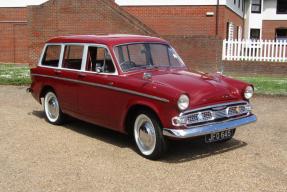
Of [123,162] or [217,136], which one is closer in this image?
[123,162]

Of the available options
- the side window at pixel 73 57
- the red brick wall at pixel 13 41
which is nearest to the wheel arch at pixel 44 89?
the side window at pixel 73 57

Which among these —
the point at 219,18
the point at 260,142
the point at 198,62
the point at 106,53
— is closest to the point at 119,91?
the point at 106,53

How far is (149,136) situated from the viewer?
6375 millimetres

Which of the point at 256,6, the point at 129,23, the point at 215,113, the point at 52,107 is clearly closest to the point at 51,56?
the point at 52,107

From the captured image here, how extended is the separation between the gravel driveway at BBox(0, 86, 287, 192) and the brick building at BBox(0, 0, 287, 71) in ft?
34.2

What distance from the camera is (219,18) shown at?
881 inches

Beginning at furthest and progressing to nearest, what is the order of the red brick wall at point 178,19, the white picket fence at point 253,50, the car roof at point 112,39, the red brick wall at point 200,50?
the red brick wall at point 178,19 → the white picket fence at point 253,50 → the red brick wall at point 200,50 → the car roof at point 112,39

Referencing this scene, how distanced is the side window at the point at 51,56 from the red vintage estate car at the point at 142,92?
0.8 inches

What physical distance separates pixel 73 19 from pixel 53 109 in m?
11.8

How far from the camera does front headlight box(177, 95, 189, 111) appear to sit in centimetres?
594

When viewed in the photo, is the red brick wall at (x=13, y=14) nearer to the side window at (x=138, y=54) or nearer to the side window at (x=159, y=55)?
the side window at (x=159, y=55)

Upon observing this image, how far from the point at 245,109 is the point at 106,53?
229 centimetres

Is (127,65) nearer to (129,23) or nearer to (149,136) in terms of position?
(149,136)

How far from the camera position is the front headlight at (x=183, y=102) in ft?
19.5
